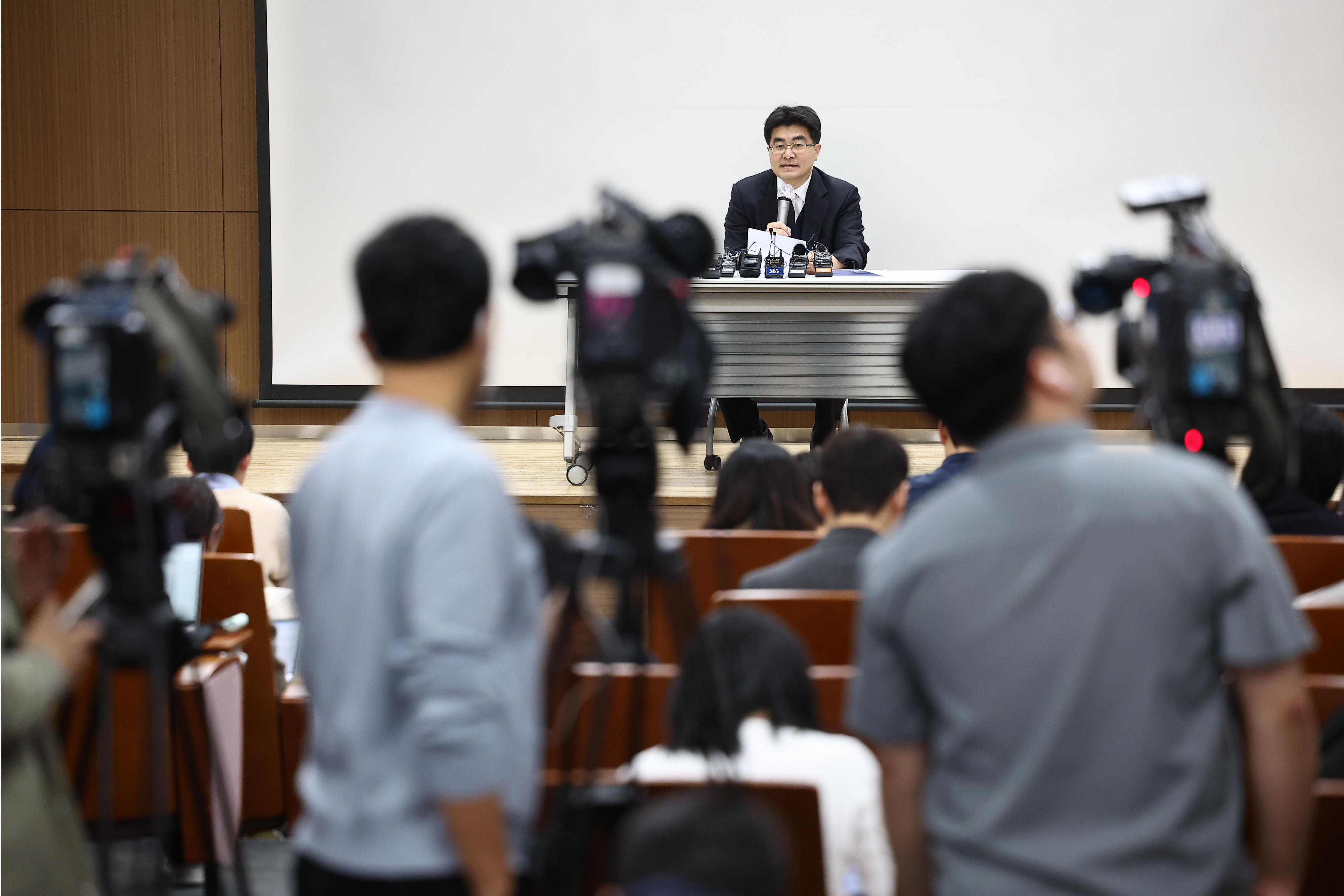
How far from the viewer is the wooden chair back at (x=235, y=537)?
8.52 ft

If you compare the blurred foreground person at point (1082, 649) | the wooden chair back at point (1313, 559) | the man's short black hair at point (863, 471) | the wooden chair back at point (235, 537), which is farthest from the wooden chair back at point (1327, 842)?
the wooden chair back at point (235, 537)

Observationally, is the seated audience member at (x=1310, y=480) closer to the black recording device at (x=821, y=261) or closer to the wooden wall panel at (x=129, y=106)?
the black recording device at (x=821, y=261)

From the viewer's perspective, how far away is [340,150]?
6.25m

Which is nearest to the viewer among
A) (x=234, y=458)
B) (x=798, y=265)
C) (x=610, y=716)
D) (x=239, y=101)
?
(x=610, y=716)

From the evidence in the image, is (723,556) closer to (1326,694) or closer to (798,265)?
(1326,694)

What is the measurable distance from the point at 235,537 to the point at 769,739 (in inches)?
63.4

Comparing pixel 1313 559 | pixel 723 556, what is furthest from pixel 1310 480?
pixel 723 556

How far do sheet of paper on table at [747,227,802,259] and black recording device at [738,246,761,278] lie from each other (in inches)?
0.6

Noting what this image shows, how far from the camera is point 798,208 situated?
16.9ft

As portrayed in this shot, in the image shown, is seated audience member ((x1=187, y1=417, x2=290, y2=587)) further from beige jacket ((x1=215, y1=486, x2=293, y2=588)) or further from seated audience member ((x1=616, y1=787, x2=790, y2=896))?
seated audience member ((x1=616, y1=787, x2=790, y2=896))

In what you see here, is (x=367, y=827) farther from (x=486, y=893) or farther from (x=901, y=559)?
(x=901, y=559)

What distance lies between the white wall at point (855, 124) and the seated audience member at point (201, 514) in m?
3.89

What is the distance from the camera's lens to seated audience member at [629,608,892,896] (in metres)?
1.32

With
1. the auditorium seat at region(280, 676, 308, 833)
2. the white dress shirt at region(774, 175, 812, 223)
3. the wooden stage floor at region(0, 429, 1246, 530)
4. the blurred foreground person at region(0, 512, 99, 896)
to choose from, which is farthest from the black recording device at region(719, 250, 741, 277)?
the blurred foreground person at region(0, 512, 99, 896)
